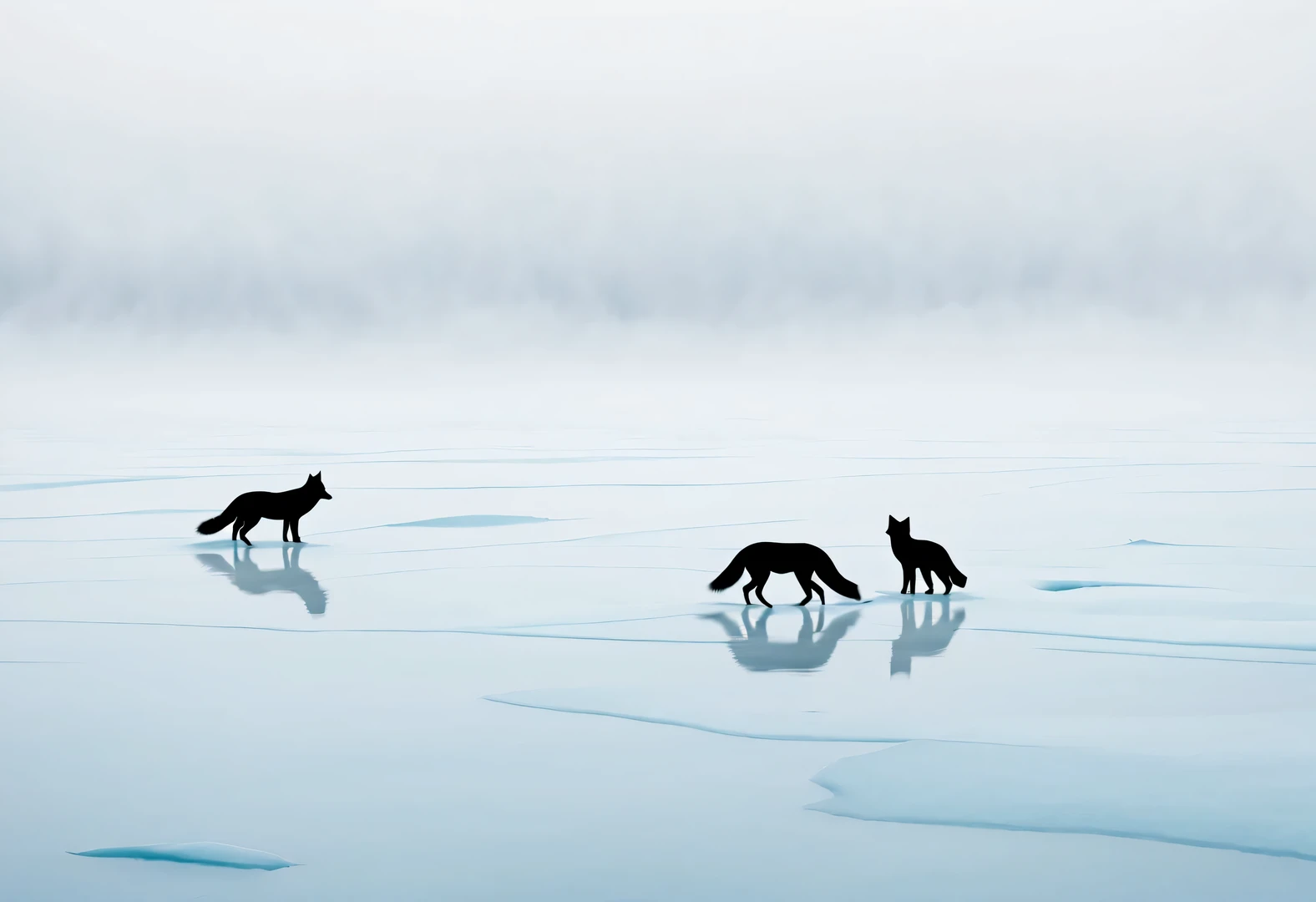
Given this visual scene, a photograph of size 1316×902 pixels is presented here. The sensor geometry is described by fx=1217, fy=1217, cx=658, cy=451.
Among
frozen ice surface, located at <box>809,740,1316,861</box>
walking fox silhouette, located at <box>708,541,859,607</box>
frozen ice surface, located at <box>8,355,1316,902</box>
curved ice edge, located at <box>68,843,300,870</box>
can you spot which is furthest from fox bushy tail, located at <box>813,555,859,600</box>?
curved ice edge, located at <box>68,843,300,870</box>

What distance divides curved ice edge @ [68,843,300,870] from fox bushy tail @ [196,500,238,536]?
668 cm

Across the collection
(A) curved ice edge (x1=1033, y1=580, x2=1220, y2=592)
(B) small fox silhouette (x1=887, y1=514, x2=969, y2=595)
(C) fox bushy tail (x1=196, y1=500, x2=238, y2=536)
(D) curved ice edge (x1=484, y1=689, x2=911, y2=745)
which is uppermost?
(C) fox bushy tail (x1=196, y1=500, x2=238, y2=536)

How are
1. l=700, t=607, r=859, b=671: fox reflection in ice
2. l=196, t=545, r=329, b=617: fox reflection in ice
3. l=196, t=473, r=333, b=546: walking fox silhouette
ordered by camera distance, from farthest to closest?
l=196, t=473, r=333, b=546: walking fox silhouette < l=196, t=545, r=329, b=617: fox reflection in ice < l=700, t=607, r=859, b=671: fox reflection in ice

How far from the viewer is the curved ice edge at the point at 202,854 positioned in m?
3.31

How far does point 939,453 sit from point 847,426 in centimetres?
1279

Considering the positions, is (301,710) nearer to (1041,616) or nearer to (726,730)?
(726,730)

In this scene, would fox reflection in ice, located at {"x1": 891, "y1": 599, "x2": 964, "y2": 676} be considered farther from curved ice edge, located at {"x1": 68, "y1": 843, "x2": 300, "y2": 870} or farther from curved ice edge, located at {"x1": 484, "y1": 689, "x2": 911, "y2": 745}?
curved ice edge, located at {"x1": 68, "y1": 843, "x2": 300, "y2": 870}

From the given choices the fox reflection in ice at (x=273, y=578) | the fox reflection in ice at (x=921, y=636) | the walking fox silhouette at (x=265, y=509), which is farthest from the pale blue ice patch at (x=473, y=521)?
the fox reflection in ice at (x=921, y=636)

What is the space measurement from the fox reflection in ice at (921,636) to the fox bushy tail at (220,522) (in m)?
5.54

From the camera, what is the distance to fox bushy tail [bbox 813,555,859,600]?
7.06m

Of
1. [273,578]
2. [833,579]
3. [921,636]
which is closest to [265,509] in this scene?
[273,578]

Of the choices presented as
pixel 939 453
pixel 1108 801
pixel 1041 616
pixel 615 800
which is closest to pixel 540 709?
pixel 615 800

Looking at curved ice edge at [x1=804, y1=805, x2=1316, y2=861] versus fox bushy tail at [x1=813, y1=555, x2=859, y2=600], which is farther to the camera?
fox bushy tail at [x1=813, y1=555, x2=859, y2=600]

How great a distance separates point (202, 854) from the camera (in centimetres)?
335
